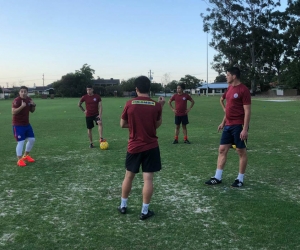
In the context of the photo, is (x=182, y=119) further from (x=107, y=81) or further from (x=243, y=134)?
(x=107, y=81)

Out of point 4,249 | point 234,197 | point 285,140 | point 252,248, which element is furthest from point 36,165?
point 285,140

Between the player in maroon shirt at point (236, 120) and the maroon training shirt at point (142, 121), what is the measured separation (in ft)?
6.03

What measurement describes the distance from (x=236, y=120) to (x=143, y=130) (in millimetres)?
Answer: 2089

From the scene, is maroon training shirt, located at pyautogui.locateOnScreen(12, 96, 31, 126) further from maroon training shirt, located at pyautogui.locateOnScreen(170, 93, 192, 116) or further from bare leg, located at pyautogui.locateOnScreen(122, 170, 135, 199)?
maroon training shirt, located at pyautogui.locateOnScreen(170, 93, 192, 116)

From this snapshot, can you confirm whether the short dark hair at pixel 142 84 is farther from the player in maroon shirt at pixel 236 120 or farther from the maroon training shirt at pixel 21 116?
the maroon training shirt at pixel 21 116

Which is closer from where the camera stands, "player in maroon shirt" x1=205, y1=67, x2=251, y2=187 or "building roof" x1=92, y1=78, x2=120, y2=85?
"player in maroon shirt" x1=205, y1=67, x2=251, y2=187

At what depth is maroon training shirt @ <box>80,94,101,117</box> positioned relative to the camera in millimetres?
9484

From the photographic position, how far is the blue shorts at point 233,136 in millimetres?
5371

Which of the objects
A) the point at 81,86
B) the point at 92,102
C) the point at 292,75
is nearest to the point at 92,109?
the point at 92,102

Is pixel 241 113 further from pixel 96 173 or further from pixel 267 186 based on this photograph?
pixel 96 173

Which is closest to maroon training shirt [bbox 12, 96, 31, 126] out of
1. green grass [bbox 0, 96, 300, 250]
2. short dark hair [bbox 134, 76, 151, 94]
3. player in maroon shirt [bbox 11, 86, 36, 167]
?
player in maroon shirt [bbox 11, 86, 36, 167]

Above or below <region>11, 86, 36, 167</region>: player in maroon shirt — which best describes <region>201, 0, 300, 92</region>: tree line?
above

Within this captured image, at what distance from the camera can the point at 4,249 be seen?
339 cm

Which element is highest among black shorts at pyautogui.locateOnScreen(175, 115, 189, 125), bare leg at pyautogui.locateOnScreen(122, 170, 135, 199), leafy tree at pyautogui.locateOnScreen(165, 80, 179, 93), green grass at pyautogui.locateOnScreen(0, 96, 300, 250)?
leafy tree at pyautogui.locateOnScreen(165, 80, 179, 93)
